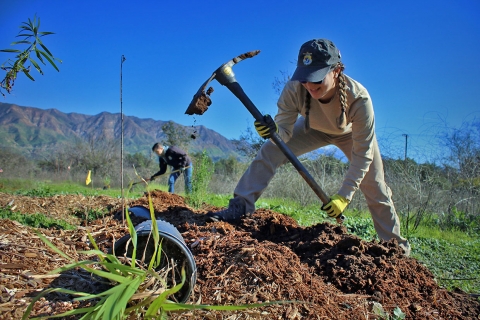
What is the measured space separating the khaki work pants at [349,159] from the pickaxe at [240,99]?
1.50 feet

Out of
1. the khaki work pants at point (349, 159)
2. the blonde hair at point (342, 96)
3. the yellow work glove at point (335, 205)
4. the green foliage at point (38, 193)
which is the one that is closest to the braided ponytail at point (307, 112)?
the khaki work pants at point (349, 159)

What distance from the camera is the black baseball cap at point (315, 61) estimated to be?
3053 millimetres

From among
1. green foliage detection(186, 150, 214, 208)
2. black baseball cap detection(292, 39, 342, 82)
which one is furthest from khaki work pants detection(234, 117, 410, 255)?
green foliage detection(186, 150, 214, 208)

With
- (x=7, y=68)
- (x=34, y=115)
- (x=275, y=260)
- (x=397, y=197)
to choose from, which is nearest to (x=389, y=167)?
(x=397, y=197)

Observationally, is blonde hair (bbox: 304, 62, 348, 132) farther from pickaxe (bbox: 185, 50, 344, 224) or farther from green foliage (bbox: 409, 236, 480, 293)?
green foliage (bbox: 409, 236, 480, 293)

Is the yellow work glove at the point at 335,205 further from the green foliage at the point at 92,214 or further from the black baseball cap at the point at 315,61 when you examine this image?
the green foliage at the point at 92,214

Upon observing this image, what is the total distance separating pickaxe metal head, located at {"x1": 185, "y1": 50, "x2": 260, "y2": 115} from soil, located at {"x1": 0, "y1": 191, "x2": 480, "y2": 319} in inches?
45.4

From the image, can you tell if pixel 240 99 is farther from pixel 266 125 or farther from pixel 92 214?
pixel 92 214

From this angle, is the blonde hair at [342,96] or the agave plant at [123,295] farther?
the blonde hair at [342,96]

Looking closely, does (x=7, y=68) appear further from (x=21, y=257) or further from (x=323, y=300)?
Answer: (x=323, y=300)

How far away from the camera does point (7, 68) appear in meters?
3.16

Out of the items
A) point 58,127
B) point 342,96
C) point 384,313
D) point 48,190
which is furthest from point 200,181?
point 58,127

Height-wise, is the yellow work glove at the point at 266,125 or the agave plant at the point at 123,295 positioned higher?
the yellow work glove at the point at 266,125

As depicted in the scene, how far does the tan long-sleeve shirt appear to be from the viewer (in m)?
3.54
